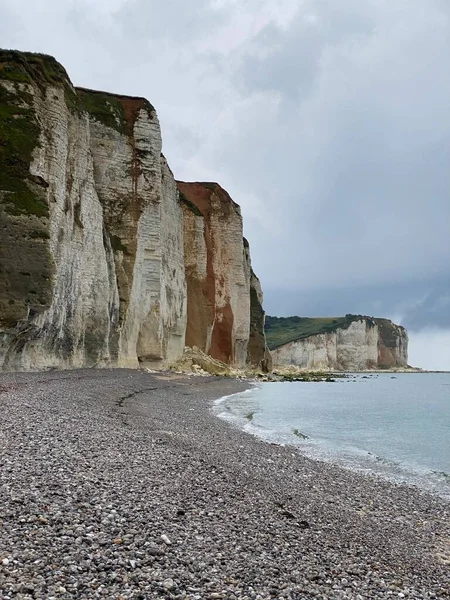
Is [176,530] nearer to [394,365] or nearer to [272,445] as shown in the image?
[272,445]

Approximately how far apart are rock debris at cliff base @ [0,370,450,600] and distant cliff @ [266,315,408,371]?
106 metres

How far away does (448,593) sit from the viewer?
4574 millimetres

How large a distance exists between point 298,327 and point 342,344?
60.6 ft

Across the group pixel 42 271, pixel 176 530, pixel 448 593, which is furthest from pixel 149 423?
pixel 42 271

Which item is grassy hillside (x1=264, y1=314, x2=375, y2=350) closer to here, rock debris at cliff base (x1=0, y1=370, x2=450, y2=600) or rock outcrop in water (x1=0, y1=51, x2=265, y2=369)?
rock outcrop in water (x1=0, y1=51, x2=265, y2=369)

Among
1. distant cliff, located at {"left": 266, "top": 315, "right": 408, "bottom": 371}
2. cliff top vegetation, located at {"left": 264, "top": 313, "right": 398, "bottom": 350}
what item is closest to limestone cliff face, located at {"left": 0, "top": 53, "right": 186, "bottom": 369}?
distant cliff, located at {"left": 266, "top": 315, "right": 408, "bottom": 371}

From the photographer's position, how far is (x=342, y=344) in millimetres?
122750

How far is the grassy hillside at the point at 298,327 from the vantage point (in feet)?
395

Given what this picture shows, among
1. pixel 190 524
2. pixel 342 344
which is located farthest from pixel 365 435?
pixel 342 344

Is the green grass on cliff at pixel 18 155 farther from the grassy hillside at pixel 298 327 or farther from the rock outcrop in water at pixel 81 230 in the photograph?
the grassy hillside at pixel 298 327

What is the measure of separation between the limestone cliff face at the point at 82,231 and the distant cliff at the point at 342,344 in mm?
73967

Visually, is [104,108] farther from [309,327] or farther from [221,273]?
[309,327]

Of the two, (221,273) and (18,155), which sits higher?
(221,273)

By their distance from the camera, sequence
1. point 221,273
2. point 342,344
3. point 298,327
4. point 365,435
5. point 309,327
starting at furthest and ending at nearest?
point 298,327 → point 309,327 → point 342,344 → point 221,273 → point 365,435
